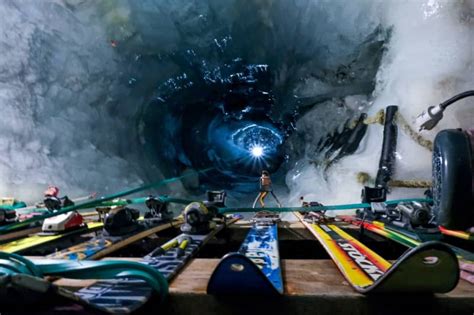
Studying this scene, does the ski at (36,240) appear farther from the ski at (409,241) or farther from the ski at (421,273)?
the ski at (409,241)

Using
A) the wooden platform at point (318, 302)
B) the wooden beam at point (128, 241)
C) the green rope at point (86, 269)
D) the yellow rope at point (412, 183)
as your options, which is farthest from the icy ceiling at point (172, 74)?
the green rope at point (86, 269)

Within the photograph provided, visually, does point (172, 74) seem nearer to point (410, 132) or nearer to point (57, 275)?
point (410, 132)

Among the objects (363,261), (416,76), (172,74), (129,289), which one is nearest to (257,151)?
(172,74)

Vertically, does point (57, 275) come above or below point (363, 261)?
above

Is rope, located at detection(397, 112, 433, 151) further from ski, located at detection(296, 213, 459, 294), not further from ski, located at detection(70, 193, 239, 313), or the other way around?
ski, located at detection(296, 213, 459, 294)

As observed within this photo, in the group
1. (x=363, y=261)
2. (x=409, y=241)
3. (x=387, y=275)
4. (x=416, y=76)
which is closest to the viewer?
(x=387, y=275)

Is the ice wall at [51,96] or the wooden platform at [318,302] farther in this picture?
the ice wall at [51,96]
